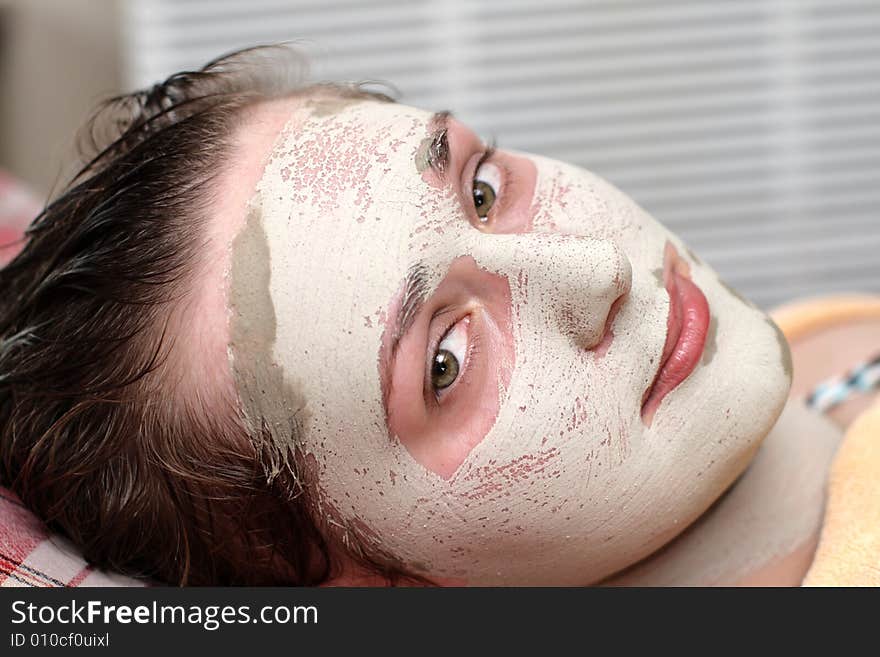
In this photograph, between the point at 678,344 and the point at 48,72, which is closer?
the point at 678,344

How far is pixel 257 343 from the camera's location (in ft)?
2.15

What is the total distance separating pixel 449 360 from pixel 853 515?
1.19 ft

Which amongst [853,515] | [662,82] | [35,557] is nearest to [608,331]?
[853,515]

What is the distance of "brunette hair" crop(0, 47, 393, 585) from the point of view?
689 mm

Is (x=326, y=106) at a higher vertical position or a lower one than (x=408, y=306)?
higher

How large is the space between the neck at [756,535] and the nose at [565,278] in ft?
0.71

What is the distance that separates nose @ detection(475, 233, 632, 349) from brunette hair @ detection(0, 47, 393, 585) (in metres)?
0.23

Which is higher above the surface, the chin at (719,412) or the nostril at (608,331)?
the nostril at (608,331)

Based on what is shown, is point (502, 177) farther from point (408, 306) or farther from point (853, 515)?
point (853, 515)

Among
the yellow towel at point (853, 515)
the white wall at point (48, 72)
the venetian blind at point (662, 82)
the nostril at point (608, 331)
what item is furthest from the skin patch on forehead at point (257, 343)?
the white wall at point (48, 72)

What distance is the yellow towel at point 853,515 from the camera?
27.4 inches

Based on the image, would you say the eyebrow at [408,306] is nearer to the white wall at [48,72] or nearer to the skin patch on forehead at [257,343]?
the skin patch on forehead at [257,343]
